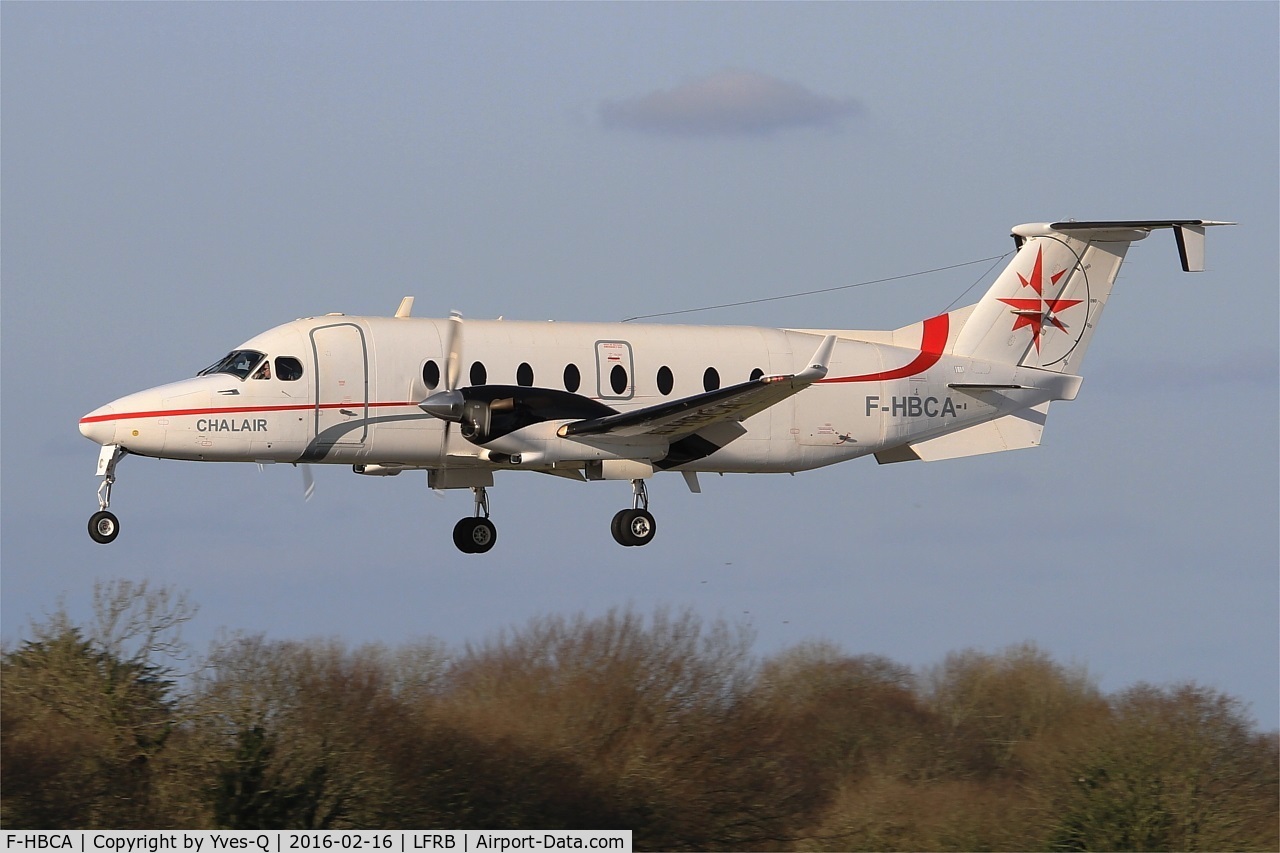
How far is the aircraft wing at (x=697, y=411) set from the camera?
24.9m

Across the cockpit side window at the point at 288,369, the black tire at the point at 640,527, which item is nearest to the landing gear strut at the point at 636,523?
the black tire at the point at 640,527

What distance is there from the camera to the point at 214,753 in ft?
99.0

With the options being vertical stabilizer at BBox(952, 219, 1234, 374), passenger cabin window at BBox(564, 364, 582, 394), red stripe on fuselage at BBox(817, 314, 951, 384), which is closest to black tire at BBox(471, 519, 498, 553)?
passenger cabin window at BBox(564, 364, 582, 394)

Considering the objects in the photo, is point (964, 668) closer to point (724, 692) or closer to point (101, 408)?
point (724, 692)

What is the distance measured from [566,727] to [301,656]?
16.3ft

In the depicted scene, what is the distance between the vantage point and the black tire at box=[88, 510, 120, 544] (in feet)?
79.2

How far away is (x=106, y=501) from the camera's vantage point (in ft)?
80.3

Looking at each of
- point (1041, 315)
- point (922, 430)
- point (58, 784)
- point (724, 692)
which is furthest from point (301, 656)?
point (1041, 315)

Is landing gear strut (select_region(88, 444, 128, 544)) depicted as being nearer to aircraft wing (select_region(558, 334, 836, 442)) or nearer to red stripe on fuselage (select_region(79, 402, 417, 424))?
red stripe on fuselage (select_region(79, 402, 417, 424))

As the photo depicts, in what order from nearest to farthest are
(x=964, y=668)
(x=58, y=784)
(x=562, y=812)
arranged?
(x=58, y=784) → (x=562, y=812) → (x=964, y=668)

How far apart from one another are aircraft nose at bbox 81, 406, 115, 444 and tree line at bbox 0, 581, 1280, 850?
20.3 ft

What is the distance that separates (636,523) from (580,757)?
690 cm

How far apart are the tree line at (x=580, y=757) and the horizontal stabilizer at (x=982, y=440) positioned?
5.94m

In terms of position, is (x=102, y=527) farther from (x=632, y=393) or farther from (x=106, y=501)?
(x=632, y=393)
